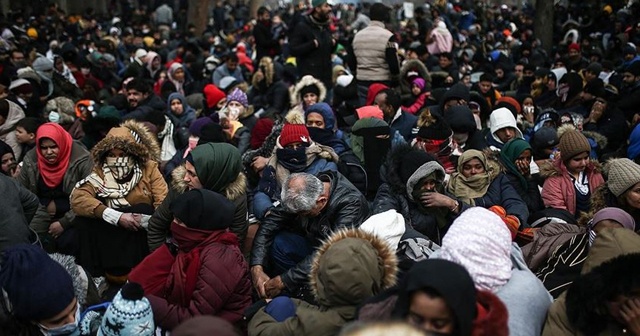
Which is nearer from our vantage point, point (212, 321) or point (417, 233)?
point (212, 321)

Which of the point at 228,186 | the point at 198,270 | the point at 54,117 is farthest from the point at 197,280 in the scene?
the point at 54,117

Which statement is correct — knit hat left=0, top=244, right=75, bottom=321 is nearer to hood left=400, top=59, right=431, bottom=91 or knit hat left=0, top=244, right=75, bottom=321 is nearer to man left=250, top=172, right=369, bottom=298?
man left=250, top=172, right=369, bottom=298

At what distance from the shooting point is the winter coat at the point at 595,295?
311cm

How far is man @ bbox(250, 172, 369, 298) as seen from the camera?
4465 mm

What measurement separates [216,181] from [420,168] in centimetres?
144

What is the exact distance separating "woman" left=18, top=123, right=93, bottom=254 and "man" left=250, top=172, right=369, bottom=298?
74.4 inches

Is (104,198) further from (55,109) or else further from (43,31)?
(43,31)

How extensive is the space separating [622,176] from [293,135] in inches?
98.8

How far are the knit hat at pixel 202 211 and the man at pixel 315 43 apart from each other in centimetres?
582

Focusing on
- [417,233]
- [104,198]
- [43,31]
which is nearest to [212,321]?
[417,233]

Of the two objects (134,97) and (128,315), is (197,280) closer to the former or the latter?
(128,315)

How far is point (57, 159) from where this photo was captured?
5828mm

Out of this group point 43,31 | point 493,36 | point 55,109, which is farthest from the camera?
point 493,36

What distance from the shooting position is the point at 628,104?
914 centimetres
